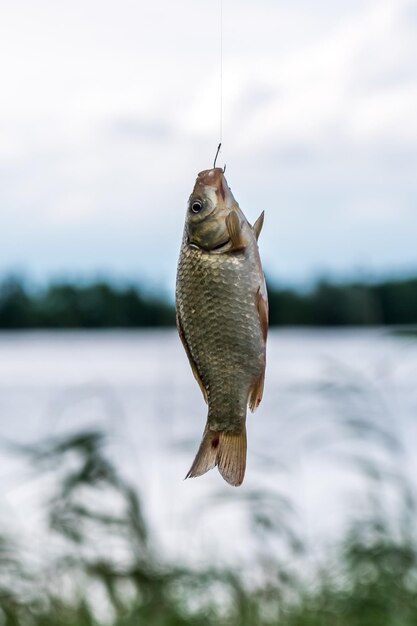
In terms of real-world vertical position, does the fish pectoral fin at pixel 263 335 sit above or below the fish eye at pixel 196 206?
below

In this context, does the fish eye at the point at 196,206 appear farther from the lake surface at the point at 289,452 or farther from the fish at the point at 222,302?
the lake surface at the point at 289,452

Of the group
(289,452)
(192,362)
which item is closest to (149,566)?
(289,452)

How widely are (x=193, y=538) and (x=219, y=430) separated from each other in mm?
3100

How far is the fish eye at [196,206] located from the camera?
247 cm

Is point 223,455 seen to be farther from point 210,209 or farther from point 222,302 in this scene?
point 210,209

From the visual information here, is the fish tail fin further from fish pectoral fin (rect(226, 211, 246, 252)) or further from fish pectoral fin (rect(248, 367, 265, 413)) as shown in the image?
fish pectoral fin (rect(226, 211, 246, 252))

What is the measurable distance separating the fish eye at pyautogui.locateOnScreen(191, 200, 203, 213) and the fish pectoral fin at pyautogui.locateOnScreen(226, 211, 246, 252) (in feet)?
0.23

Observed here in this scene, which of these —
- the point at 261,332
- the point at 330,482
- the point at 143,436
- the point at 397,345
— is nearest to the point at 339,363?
the point at 397,345

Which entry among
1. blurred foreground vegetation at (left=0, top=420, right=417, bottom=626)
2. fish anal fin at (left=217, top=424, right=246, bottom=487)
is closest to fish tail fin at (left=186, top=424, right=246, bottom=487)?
fish anal fin at (left=217, top=424, right=246, bottom=487)

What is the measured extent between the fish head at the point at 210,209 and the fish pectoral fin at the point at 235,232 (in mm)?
30

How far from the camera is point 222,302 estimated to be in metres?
2.44

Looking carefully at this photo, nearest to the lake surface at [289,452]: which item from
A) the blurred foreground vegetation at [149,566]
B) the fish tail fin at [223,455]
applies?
the blurred foreground vegetation at [149,566]

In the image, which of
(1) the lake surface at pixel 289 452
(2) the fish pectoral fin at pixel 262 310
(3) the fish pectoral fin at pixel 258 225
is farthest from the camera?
(1) the lake surface at pixel 289 452

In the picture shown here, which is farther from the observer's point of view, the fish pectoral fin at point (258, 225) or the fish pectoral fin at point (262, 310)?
the fish pectoral fin at point (258, 225)
